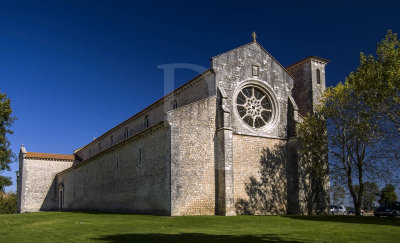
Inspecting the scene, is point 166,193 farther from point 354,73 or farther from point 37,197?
point 37,197

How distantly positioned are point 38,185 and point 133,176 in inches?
1195

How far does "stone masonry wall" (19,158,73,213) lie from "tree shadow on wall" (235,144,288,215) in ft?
118

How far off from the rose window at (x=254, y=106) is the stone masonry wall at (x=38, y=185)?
36.3m

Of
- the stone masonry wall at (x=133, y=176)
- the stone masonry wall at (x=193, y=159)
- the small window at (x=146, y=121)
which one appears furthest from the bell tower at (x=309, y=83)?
the stone masonry wall at (x=133, y=176)

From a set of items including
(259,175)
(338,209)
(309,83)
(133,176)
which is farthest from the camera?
(338,209)

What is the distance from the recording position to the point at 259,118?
29641mm

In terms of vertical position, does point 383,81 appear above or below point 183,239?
above

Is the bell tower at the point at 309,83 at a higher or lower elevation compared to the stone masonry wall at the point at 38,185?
higher

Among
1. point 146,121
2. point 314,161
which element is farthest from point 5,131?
point 314,161

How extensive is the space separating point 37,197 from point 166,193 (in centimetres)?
3598

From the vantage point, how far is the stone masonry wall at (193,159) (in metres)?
23.9

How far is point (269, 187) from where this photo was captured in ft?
93.6

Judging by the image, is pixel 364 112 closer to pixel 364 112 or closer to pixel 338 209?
pixel 364 112

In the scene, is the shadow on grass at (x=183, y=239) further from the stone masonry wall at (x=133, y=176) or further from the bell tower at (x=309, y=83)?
the bell tower at (x=309, y=83)
